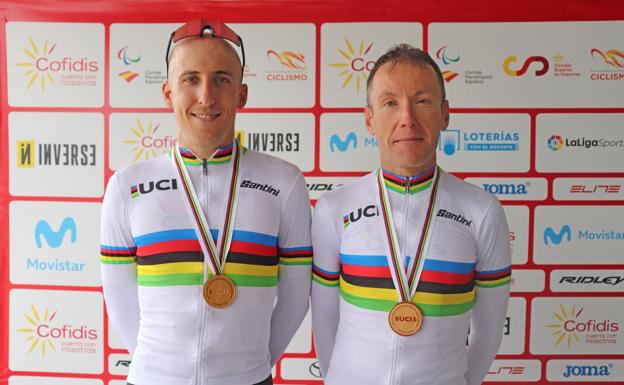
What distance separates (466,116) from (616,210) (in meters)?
1.02

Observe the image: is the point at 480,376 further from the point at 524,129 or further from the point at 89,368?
the point at 89,368

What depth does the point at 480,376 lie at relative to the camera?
1896 millimetres

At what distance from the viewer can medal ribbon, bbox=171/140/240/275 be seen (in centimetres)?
169

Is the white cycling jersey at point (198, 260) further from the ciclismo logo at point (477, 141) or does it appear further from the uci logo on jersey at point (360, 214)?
the ciclismo logo at point (477, 141)

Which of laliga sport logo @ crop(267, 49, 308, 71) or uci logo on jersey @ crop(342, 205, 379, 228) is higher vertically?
laliga sport logo @ crop(267, 49, 308, 71)

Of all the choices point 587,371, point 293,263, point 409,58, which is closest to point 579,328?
point 587,371

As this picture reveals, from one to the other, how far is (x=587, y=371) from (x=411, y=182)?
233cm

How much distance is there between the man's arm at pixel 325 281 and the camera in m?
1.78

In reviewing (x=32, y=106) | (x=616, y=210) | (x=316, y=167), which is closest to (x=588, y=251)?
(x=616, y=210)

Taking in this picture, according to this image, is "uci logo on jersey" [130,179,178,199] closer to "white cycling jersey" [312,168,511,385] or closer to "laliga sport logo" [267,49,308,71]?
"white cycling jersey" [312,168,511,385]

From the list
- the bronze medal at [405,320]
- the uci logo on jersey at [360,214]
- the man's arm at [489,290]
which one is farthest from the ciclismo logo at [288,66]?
the bronze medal at [405,320]

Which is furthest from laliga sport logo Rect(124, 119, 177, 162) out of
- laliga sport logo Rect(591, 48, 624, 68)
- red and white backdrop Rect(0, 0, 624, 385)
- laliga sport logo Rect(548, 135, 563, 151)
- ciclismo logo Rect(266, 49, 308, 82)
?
laliga sport logo Rect(591, 48, 624, 68)

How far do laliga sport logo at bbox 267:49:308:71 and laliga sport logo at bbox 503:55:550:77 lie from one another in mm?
1141

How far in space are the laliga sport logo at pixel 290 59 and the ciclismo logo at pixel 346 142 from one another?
→ 441mm
